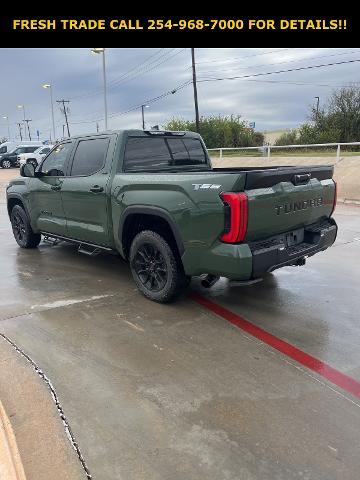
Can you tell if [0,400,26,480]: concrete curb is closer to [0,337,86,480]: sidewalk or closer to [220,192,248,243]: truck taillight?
[0,337,86,480]: sidewalk

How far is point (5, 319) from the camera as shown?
4281mm

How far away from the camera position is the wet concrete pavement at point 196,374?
2.37 metres

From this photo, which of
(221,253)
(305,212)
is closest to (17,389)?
(221,253)

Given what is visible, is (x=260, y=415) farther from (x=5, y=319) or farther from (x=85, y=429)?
(x=5, y=319)

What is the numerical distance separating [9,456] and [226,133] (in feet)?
129

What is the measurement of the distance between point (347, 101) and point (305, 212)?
106 feet

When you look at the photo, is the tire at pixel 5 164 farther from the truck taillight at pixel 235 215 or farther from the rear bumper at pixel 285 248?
the truck taillight at pixel 235 215

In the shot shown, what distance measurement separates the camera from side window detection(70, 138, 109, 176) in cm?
521

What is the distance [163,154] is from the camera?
544 centimetres

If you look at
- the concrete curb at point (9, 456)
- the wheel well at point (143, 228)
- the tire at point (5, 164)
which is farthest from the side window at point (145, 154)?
the tire at point (5, 164)

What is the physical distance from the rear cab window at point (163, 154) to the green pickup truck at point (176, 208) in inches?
0.5

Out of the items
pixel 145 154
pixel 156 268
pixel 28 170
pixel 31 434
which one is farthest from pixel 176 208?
pixel 28 170

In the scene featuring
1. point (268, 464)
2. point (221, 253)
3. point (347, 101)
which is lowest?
point (268, 464)

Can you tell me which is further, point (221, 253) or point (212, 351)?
point (221, 253)
